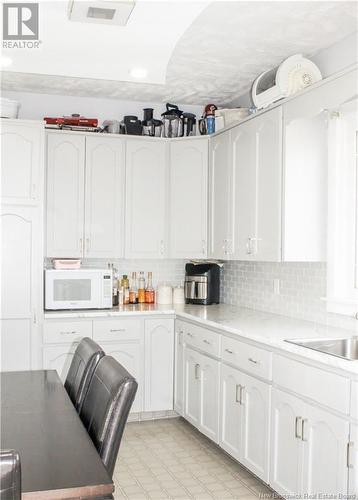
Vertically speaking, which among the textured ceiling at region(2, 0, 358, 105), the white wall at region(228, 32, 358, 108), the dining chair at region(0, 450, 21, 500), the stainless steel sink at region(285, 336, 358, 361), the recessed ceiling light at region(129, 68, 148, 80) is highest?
the recessed ceiling light at region(129, 68, 148, 80)

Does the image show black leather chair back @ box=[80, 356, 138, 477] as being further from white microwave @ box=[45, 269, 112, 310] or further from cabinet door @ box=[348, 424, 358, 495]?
white microwave @ box=[45, 269, 112, 310]

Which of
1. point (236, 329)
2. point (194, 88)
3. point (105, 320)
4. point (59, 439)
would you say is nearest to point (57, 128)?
point (194, 88)

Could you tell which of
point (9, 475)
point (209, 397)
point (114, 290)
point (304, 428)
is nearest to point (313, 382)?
point (304, 428)

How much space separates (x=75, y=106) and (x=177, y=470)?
295 cm

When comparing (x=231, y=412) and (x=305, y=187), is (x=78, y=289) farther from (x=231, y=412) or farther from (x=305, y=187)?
(x=305, y=187)

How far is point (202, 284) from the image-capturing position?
4.52 meters

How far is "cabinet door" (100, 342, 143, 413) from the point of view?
13.5 ft

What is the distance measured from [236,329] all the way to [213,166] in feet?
5.15

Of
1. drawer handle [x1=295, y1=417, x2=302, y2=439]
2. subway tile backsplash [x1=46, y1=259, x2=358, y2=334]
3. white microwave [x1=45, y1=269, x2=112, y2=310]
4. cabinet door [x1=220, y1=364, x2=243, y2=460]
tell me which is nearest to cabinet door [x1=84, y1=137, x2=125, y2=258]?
white microwave [x1=45, y1=269, x2=112, y2=310]

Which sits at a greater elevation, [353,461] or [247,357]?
[247,357]

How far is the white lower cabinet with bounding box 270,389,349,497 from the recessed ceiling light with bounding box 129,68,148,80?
2.41 m

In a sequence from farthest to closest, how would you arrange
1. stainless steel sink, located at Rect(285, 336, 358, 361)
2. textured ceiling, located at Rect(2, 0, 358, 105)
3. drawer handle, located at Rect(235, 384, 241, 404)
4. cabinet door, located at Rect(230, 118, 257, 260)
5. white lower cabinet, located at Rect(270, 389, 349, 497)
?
cabinet door, located at Rect(230, 118, 257, 260)
drawer handle, located at Rect(235, 384, 241, 404)
textured ceiling, located at Rect(2, 0, 358, 105)
stainless steel sink, located at Rect(285, 336, 358, 361)
white lower cabinet, located at Rect(270, 389, 349, 497)

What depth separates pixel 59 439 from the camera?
5.40 feet

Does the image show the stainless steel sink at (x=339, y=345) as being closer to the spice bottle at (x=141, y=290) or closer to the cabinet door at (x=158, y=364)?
the cabinet door at (x=158, y=364)
